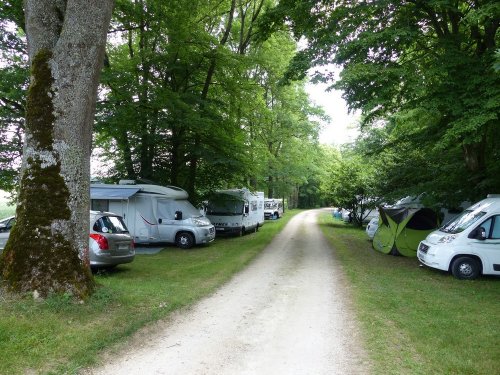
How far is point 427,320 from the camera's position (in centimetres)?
670

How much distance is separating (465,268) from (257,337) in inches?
297

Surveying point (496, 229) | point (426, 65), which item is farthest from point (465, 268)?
point (426, 65)

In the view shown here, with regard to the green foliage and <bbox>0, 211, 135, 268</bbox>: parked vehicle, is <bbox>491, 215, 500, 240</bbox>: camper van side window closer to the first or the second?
<bbox>0, 211, 135, 268</bbox>: parked vehicle

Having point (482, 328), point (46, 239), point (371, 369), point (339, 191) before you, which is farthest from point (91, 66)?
point (339, 191)

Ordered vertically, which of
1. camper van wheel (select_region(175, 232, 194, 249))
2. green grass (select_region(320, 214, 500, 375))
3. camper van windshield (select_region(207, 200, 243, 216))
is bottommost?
green grass (select_region(320, 214, 500, 375))

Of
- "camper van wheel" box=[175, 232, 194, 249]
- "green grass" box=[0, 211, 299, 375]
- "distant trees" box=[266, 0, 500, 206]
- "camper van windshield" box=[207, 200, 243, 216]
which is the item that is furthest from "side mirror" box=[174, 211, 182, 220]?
"distant trees" box=[266, 0, 500, 206]

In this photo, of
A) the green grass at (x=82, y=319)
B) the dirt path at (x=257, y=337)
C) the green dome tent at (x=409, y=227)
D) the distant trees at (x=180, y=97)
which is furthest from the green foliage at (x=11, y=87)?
the green dome tent at (x=409, y=227)

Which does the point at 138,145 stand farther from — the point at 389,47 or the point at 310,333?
the point at 310,333

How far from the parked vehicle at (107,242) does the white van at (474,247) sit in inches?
323

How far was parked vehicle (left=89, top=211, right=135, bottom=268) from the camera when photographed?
9758 mm

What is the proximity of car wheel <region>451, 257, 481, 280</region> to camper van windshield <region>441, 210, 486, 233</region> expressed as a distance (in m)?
0.80

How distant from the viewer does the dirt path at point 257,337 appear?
473 centimetres

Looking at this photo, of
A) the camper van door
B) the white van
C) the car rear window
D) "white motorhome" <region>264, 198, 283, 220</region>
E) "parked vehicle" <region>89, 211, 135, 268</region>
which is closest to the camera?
"parked vehicle" <region>89, 211, 135, 268</region>

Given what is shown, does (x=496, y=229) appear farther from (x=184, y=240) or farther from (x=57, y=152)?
(x=184, y=240)
